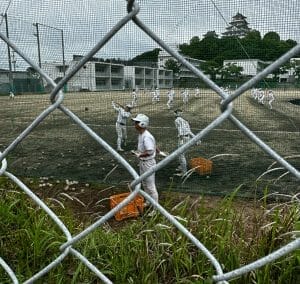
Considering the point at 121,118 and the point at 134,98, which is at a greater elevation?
the point at 134,98

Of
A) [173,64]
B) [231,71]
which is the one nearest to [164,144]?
[231,71]

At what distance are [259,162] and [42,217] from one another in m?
4.63

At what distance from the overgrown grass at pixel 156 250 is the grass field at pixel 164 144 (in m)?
1.39

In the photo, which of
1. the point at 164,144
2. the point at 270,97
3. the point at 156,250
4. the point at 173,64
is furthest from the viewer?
the point at 270,97

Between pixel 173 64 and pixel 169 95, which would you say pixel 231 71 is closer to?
pixel 173 64

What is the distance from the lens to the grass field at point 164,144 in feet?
16.3

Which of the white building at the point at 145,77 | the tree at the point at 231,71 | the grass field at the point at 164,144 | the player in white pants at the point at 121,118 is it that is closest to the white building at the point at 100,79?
the white building at the point at 145,77

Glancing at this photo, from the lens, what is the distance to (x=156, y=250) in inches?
59.8

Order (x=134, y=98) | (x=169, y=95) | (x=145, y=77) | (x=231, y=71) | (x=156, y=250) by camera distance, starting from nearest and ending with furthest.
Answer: (x=156, y=250) → (x=231, y=71) → (x=145, y=77) → (x=134, y=98) → (x=169, y=95)

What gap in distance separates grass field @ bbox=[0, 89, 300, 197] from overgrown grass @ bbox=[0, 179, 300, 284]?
1.39 m

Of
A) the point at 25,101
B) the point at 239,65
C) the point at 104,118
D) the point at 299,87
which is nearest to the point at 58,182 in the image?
the point at 239,65

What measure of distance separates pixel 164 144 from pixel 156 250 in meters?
6.06

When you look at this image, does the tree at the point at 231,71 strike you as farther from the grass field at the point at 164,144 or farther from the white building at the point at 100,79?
the white building at the point at 100,79

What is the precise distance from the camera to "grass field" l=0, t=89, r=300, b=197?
16.3ft
